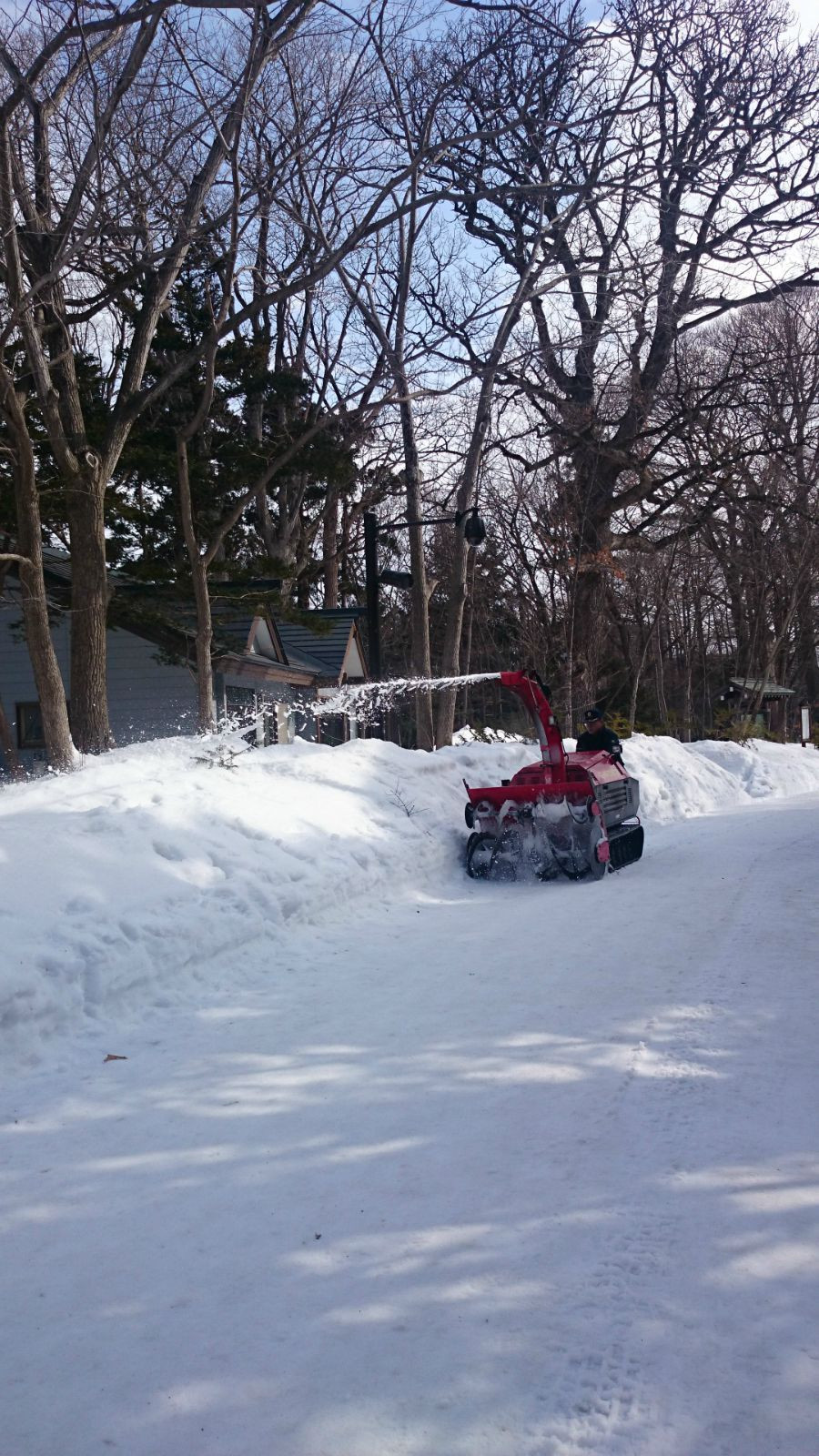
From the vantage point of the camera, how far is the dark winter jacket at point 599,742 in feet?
46.8

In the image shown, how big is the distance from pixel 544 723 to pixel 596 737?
2040 millimetres

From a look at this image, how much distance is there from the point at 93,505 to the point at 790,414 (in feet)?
72.2

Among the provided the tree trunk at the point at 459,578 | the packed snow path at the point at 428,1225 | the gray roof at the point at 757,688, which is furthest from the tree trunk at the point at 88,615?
the gray roof at the point at 757,688

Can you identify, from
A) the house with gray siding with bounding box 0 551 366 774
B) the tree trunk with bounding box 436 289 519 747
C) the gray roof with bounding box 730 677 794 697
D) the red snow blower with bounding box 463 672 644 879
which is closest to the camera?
the red snow blower with bounding box 463 672 644 879

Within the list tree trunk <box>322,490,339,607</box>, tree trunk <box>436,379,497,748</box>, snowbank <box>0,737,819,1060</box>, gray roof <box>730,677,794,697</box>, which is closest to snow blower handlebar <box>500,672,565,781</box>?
snowbank <box>0,737,819,1060</box>

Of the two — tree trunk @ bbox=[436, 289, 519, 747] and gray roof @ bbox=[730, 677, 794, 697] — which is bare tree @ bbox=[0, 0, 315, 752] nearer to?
tree trunk @ bbox=[436, 289, 519, 747]

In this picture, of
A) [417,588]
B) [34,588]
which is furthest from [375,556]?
[34,588]

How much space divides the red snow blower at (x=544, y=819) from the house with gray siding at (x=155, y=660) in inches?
483

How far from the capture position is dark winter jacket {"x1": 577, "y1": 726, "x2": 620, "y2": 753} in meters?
14.3

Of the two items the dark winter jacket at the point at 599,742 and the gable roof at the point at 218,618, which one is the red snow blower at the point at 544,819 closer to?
the dark winter jacket at the point at 599,742

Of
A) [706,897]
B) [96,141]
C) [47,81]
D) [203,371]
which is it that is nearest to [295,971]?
[706,897]

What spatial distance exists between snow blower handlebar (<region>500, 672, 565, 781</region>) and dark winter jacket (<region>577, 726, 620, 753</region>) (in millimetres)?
1671

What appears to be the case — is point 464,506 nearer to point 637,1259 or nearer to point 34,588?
point 34,588

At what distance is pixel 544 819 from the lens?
12.1m
